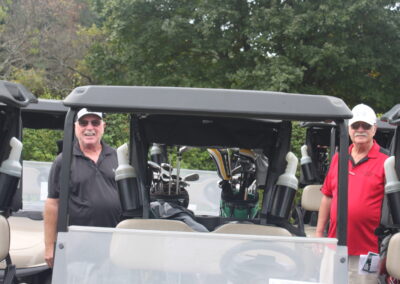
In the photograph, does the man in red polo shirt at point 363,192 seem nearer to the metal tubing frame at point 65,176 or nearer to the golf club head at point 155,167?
the golf club head at point 155,167

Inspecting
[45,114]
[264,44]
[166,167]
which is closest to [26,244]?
[166,167]

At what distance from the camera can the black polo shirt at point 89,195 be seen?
4305 millimetres

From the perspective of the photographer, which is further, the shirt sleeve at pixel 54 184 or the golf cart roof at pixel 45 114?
the golf cart roof at pixel 45 114

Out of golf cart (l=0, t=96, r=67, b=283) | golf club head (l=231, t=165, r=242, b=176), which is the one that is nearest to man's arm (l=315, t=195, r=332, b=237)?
golf club head (l=231, t=165, r=242, b=176)

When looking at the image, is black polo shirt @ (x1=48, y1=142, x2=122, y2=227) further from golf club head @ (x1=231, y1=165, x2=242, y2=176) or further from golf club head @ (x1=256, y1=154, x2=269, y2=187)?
golf club head @ (x1=231, y1=165, x2=242, y2=176)

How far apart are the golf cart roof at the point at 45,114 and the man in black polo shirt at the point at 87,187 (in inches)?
60.5

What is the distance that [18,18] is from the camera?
23812 millimetres

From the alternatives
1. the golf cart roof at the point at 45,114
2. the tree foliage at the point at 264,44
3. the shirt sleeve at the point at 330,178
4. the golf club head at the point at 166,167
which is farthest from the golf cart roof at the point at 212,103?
the tree foliage at the point at 264,44

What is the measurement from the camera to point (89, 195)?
436cm

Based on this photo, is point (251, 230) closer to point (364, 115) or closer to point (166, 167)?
point (364, 115)

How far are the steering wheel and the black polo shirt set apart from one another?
5.59 ft

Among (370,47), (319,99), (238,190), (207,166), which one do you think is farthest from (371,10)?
(319,99)

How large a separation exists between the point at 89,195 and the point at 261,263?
186 cm

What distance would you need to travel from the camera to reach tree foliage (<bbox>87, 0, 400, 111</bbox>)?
1672 centimetres
